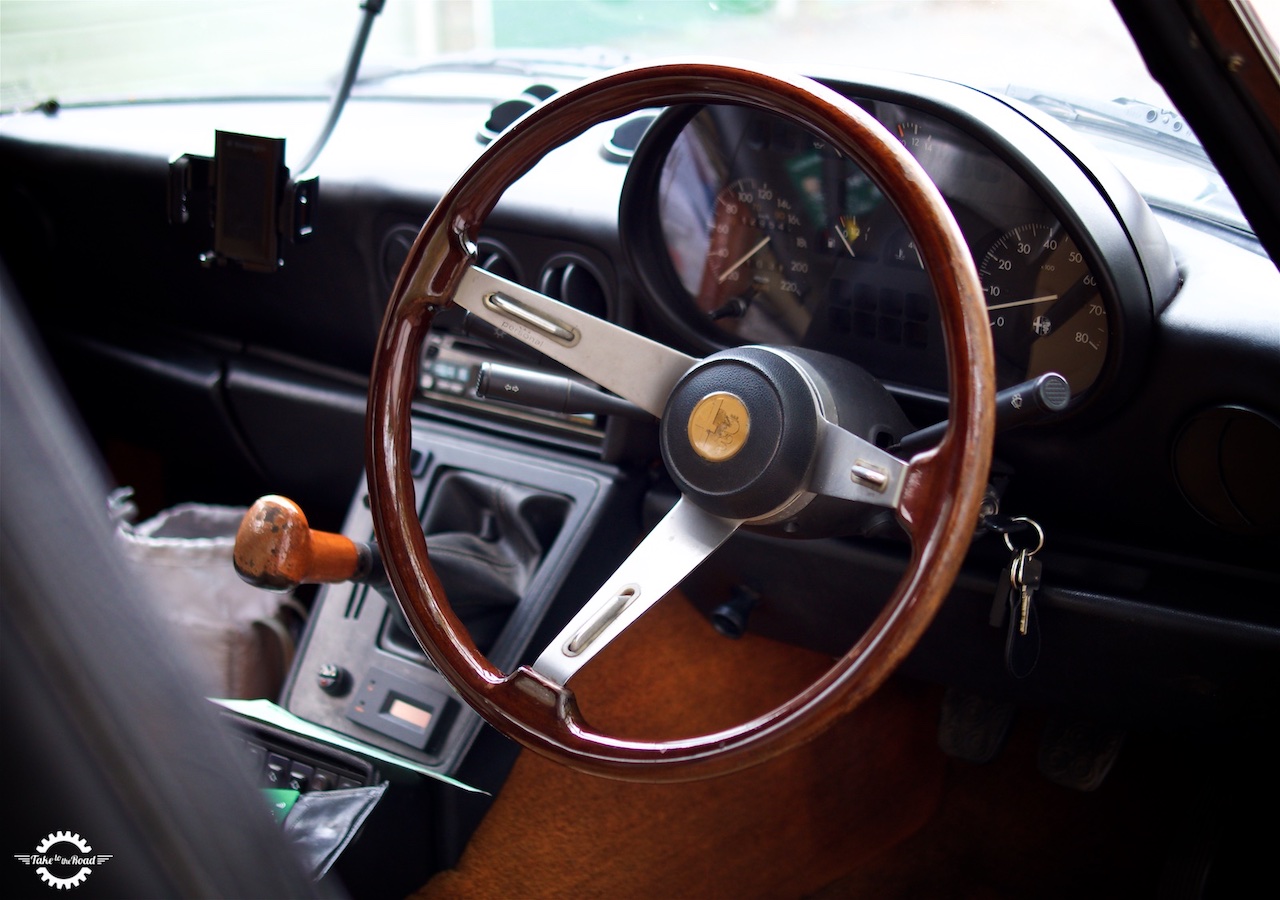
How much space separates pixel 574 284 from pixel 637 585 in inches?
23.9

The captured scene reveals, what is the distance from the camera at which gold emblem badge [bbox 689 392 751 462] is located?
3.23 feet

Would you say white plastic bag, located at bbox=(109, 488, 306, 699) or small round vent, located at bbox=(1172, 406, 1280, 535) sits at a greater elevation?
small round vent, located at bbox=(1172, 406, 1280, 535)

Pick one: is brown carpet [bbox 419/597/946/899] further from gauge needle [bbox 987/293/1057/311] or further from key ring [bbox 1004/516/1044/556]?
gauge needle [bbox 987/293/1057/311]

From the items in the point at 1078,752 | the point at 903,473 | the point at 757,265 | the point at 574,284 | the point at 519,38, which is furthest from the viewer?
the point at 519,38

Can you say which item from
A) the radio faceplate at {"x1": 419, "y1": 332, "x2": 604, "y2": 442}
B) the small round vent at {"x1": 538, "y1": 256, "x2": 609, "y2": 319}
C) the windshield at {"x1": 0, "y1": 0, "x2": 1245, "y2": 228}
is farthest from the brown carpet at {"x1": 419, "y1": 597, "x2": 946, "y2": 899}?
the windshield at {"x1": 0, "y1": 0, "x2": 1245, "y2": 228}

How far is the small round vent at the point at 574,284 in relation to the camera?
4.84ft

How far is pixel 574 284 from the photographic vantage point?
1482 mm

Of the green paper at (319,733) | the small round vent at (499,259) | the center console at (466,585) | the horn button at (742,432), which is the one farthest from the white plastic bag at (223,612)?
the horn button at (742,432)

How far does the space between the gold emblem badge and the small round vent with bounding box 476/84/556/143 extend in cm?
72

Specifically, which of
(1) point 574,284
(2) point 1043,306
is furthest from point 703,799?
(2) point 1043,306

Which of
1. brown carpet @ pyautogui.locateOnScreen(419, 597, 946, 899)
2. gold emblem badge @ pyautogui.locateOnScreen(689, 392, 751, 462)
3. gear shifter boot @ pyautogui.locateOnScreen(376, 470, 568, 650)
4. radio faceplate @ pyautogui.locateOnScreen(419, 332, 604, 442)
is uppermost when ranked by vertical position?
gold emblem badge @ pyautogui.locateOnScreen(689, 392, 751, 462)

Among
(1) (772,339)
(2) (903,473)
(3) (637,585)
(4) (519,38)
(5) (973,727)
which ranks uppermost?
(4) (519,38)

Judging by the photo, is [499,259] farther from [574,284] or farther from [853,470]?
[853,470]

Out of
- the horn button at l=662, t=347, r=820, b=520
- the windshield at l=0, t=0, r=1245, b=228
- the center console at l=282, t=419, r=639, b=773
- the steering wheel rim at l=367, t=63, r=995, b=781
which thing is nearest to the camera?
the steering wheel rim at l=367, t=63, r=995, b=781
